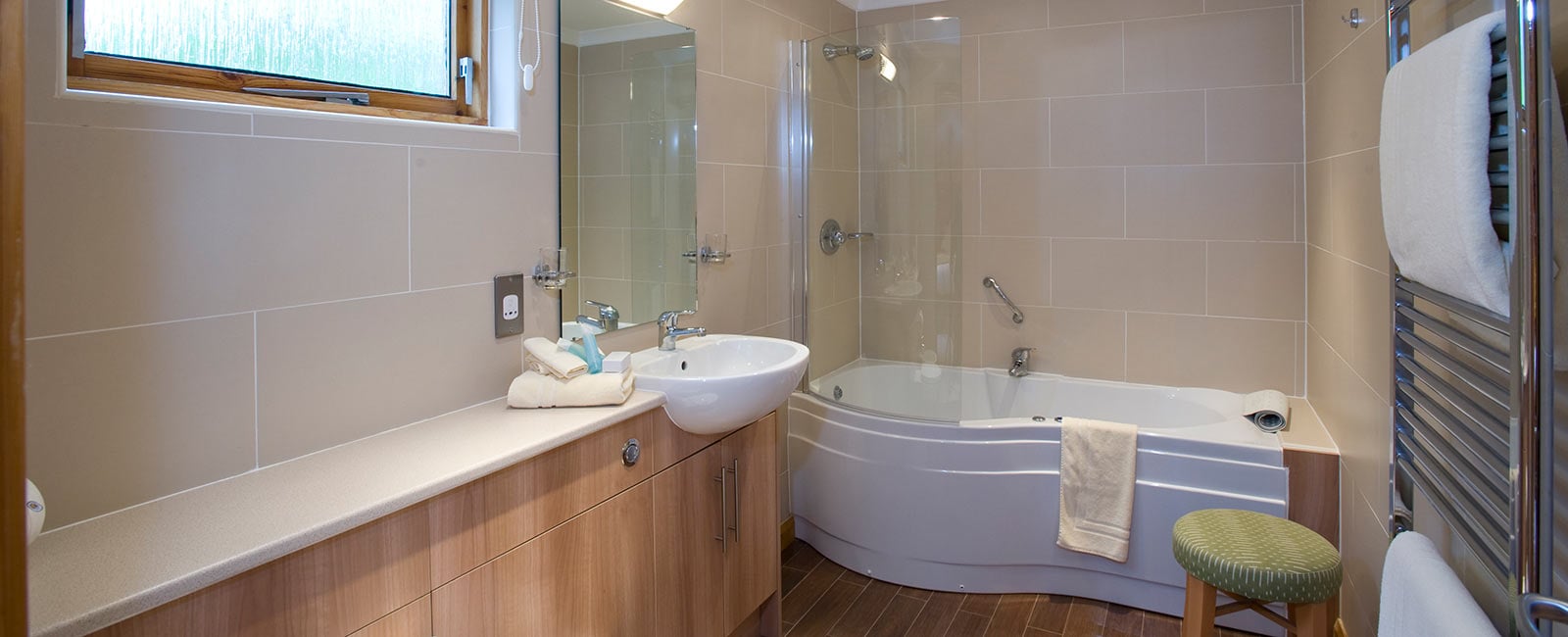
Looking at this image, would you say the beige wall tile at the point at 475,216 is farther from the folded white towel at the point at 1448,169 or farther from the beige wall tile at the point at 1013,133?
the beige wall tile at the point at 1013,133

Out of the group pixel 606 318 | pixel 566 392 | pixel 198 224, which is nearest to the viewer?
pixel 198 224

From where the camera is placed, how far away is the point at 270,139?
1499 millimetres

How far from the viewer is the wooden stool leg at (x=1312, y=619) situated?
1938mm

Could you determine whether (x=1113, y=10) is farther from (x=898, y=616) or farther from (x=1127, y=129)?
(x=898, y=616)

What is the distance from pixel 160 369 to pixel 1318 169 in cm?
311

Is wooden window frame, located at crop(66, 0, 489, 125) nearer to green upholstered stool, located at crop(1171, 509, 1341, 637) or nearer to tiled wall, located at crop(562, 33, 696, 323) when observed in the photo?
tiled wall, located at crop(562, 33, 696, 323)

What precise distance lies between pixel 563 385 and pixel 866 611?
54.5 inches

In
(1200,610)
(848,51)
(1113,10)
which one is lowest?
(1200,610)

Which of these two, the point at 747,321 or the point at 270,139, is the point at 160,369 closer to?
the point at 270,139

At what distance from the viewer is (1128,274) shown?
11.0ft

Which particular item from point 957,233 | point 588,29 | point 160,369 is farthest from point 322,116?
point 957,233

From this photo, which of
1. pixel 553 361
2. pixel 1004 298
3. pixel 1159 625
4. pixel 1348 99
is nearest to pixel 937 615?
pixel 1159 625

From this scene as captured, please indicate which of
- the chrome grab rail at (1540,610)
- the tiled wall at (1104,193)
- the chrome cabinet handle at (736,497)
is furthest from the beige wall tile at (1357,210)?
the chrome cabinet handle at (736,497)

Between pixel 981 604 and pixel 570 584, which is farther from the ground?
pixel 570 584
